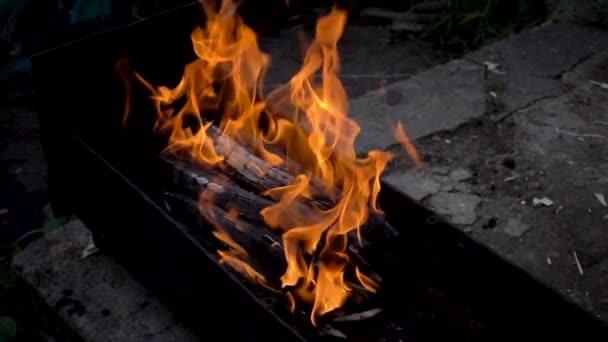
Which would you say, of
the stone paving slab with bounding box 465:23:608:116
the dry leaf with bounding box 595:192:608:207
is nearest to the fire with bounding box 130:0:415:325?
the dry leaf with bounding box 595:192:608:207

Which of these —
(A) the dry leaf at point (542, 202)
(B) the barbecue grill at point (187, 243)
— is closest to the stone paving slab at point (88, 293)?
(B) the barbecue grill at point (187, 243)

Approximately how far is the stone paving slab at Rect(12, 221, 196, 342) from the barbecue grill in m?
0.09

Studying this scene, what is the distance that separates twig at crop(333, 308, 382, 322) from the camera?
252 cm

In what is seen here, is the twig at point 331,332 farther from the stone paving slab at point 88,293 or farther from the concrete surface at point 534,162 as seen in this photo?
the concrete surface at point 534,162

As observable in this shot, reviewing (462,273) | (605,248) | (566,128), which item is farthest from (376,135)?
(462,273)

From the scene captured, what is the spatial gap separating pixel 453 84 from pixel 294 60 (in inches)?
65.9

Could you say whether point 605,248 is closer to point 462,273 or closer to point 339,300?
point 462,273

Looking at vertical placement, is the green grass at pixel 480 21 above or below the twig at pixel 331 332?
below

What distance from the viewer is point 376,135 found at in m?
4.34

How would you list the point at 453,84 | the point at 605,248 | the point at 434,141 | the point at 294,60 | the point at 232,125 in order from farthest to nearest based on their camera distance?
the point at 294,60 < the point at 453,84 < the point at 434,141 < the point at 605,248 < the point at 232,125

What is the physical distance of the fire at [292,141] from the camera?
2.52 metres

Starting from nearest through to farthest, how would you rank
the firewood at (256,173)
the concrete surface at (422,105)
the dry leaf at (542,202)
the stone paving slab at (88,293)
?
1. the firewood at (256,173)
2. the stone paving slab at (88,293)
3. the dry leaf at (542,202)
4. the concrete surface at (422,105)

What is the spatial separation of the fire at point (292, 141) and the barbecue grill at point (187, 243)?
0.09 metres

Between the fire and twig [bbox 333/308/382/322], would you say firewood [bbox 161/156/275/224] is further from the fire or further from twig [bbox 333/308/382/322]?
twig [bbox 333/308/382/322]
